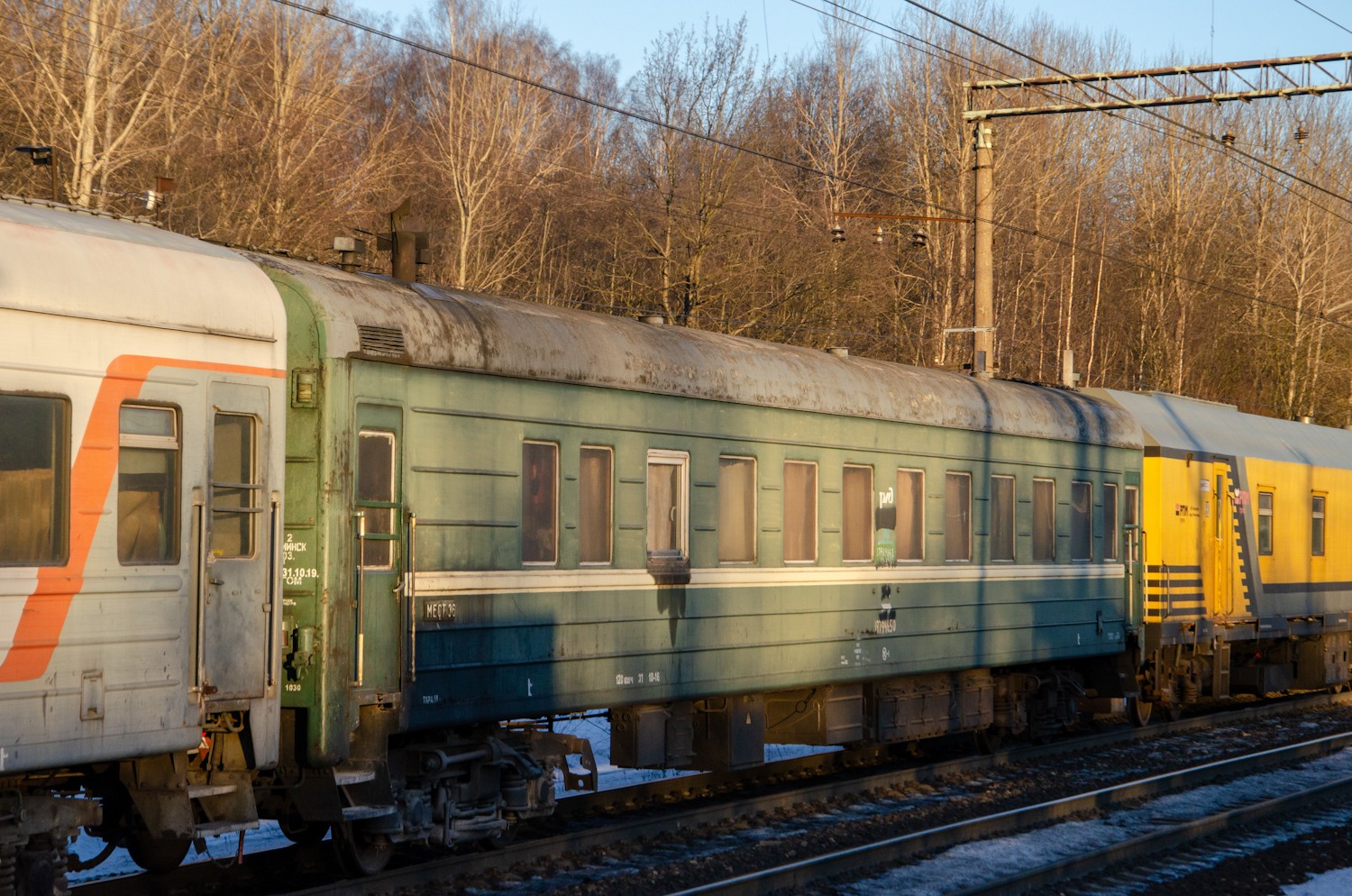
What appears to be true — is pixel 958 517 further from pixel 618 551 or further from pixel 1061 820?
pixel 618 551

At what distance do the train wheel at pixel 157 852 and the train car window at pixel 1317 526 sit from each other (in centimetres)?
1720

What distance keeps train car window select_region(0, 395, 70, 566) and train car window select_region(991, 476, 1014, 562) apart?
9.87 metres

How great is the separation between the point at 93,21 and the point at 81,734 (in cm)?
1623

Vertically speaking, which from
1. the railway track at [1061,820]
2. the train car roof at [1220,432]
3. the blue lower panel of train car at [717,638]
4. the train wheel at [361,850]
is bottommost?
the railway track at [1061,820]

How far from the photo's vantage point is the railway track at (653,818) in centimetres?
912

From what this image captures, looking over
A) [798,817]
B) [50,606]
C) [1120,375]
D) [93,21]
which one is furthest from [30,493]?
[1120,375]

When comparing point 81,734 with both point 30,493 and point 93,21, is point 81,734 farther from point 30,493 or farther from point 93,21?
Answer: point 93,21

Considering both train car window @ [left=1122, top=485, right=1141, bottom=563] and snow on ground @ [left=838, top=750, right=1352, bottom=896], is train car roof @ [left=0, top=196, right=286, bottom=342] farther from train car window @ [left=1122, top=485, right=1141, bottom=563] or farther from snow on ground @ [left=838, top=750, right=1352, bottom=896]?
train car window @ [left=1122, top=485, right=1141, bottom=563]

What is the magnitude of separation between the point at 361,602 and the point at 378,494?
62cm

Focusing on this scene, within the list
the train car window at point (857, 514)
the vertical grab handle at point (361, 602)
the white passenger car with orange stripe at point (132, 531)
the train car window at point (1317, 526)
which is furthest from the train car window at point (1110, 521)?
the white passenger car with orange stripe at point (132, 531)

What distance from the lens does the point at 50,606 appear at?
6895 mm

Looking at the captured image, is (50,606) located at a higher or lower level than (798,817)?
higher

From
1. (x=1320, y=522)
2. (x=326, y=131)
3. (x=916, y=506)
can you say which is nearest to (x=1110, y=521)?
(x=916, y=506)

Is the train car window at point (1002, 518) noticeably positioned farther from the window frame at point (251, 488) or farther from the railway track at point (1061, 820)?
the window frame at point (251, 488)
